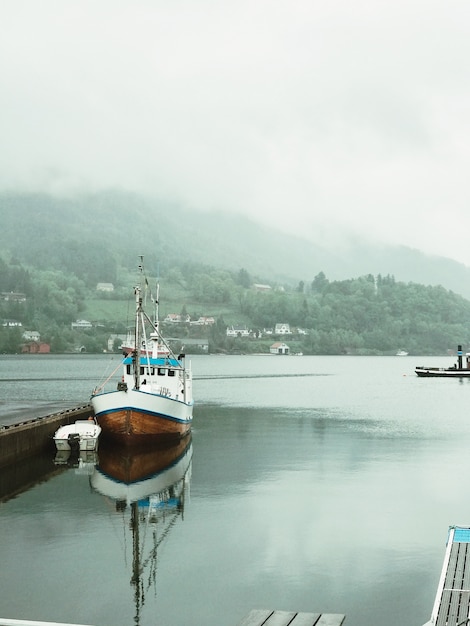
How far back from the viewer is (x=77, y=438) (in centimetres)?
4100

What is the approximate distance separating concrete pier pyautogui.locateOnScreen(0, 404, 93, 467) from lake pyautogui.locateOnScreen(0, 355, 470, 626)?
32.3 inches

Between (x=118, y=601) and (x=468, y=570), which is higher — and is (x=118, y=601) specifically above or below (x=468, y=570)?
below

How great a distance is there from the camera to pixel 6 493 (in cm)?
3020

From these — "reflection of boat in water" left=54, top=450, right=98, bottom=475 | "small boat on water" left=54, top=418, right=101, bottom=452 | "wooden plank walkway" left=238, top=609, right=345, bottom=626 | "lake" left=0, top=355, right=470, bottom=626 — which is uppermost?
"wooden plank walkway" left=238, top=609, right=345, bottom=626

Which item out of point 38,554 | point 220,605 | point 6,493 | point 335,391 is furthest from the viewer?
point 335,391

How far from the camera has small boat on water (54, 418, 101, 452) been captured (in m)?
40.6

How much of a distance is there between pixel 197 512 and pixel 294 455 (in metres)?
16.3

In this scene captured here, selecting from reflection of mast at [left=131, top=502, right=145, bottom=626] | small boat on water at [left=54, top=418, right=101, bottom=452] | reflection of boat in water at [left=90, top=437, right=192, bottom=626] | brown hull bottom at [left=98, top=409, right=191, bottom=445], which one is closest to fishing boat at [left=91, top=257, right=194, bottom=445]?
brown hull bottom at [left=98, top=409, right=191, bottom=445]

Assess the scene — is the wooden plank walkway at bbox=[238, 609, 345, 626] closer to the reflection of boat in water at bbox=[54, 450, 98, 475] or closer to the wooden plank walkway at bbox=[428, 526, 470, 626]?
the wooden plank walkway at bbox=[428, 526, 470, 626]

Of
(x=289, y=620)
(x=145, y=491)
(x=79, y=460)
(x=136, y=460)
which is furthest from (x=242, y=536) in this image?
(x=79, y=460)

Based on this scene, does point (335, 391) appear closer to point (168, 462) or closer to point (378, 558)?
point (168, 462)

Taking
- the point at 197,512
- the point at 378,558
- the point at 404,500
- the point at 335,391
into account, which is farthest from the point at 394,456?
the point at 335,391

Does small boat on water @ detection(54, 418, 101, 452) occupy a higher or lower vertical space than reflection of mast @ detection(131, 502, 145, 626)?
higher

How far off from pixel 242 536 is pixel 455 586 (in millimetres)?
10090
